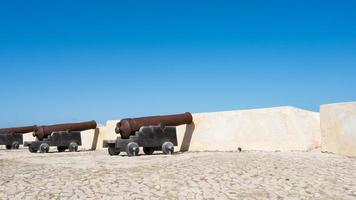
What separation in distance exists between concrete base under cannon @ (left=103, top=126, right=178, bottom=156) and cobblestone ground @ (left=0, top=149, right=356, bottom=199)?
455 cm

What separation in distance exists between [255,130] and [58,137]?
9.47 metres

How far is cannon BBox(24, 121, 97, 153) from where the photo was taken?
1959cm

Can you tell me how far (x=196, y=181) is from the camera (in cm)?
733

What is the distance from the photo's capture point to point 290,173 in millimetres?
8016

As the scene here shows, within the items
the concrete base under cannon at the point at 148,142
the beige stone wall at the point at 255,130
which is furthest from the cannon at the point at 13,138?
the beige stone wall at the point at 255,130

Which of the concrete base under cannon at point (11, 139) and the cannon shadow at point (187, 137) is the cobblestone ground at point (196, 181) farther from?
the concrete base under cannon at point (11, 139)

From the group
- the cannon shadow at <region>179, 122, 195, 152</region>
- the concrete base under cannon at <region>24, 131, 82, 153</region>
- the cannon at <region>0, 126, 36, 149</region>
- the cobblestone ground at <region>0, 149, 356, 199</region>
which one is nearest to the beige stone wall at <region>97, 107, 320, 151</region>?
the cannon shadow at <region>179, 122, 195, 152</region>

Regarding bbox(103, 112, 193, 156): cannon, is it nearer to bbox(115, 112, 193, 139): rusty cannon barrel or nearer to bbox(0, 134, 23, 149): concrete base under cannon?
bbox(115, 112, 193, 139): rusty cannon barrel

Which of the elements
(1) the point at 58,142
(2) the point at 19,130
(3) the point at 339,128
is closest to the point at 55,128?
(1) the point at 58,142

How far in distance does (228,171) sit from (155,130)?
658 cm

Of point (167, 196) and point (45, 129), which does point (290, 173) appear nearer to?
point (167, 196)

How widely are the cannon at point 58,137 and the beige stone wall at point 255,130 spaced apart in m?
5.89

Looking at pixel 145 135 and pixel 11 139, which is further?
pixel 11 139

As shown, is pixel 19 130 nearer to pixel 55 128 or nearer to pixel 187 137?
pixel 55 128
